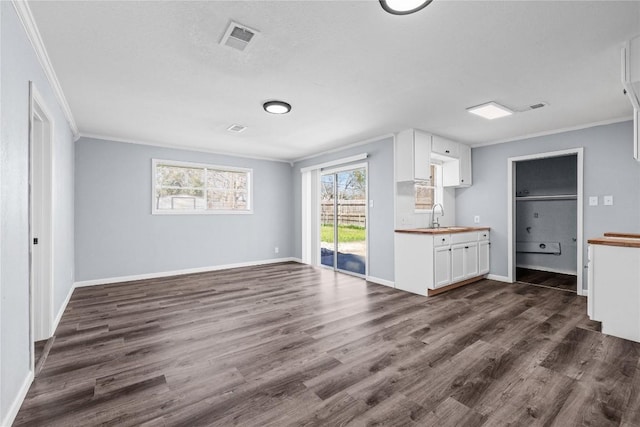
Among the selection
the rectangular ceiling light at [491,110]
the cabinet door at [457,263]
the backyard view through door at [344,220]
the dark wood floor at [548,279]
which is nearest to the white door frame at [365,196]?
the backyard view through door at [344,220]

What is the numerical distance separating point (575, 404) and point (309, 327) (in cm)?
204

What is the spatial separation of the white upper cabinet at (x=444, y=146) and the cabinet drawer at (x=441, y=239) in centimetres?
136

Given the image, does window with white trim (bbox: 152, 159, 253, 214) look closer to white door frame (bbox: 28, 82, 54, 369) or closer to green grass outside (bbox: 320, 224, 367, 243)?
green grass outside (bbox: 320, 224, 367, 243)

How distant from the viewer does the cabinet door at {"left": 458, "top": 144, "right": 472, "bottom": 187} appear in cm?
523

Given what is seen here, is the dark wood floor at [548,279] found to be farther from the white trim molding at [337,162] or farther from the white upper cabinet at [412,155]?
the white trim molding at [337,162]

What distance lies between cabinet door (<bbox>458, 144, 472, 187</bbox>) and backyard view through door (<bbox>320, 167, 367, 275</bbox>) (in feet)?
5.47

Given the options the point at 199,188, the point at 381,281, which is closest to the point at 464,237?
the point at 381,281

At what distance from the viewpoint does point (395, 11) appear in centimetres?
185

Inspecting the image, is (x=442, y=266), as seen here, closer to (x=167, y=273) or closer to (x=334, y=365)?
(x=334, y=365)

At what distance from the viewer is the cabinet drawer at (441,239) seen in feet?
13.8

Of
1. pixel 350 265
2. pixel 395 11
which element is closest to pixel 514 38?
pixel 395 11

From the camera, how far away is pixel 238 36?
2127 mm

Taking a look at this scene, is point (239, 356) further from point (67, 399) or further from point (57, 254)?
point (57, 254)

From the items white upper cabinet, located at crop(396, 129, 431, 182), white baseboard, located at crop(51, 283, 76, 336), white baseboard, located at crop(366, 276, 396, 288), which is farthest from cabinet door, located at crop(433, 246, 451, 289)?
white baseboard, located at crop(51, 283, 76, 336)
